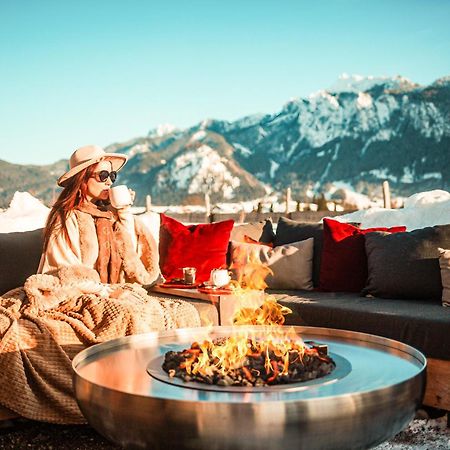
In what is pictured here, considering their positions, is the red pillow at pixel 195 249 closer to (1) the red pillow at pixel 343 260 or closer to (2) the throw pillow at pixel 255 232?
(2) the throw pillow at pixel 255 232

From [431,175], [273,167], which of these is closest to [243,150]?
[273,167]

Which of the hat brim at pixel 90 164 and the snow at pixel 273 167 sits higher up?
the snow at pixel 273 167

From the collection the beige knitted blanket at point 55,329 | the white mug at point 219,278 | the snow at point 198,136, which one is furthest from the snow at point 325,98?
the beige knitted blanket at point 55,329

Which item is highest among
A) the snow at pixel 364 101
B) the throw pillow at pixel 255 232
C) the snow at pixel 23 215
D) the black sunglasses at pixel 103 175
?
the snow at pixel 364 101

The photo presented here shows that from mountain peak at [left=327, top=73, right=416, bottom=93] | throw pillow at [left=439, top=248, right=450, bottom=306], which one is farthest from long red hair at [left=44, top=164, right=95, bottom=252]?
mountain peak at [left=327, top=73, right=416, bottom=93]

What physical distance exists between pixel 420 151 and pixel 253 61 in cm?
5369

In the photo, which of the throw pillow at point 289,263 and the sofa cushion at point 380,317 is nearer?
the sofa cushion at point 380,317

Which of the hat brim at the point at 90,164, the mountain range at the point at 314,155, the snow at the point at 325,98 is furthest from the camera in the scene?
the snow at the point at 325,98

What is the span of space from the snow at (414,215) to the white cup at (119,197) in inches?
75.5

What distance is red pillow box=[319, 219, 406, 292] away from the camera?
3699 millimetres

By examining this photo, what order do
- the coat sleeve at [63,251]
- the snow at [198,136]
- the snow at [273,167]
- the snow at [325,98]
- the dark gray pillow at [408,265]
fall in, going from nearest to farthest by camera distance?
the coat sleeve at [63,251]
the dark gray pillow at [408,265]
the snow at [273,167]
the snow at [198,136]
the snow at [325,98]

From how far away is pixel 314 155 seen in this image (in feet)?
382

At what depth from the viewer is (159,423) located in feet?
4.66

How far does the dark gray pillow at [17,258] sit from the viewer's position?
340cm
